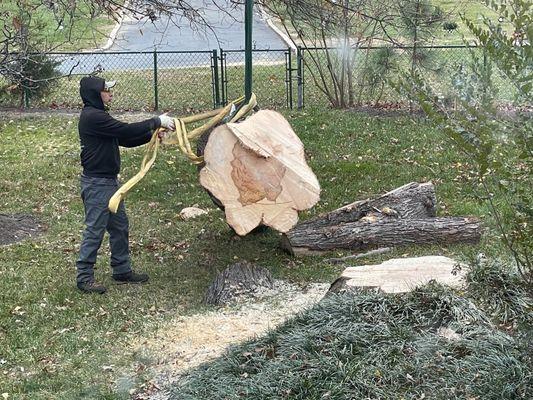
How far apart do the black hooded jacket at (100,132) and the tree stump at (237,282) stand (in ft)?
4.40

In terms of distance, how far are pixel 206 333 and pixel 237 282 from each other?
2.80 feet

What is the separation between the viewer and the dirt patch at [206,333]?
523 centimetres

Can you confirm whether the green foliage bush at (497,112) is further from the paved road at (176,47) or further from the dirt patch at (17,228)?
the paved road at (176,47)

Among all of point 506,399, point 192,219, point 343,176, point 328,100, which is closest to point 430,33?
point 328,100

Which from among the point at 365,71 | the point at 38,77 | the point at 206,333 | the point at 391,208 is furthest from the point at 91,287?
the point at 365,71

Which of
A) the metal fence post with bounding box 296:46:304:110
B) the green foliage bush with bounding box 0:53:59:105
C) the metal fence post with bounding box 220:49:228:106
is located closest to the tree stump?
the green foliage bush with bounding box 0:53:59:105

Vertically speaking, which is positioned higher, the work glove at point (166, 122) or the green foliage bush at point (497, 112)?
the green foliage bush at point (497, 112)

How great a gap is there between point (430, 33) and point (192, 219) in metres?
7.35

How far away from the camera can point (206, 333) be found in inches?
232

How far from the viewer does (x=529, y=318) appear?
4449 millimetres

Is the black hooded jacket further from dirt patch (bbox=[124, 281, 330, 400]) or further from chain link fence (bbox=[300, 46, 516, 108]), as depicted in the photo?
chain link fence (bbox=[300, 46, 516, 108])

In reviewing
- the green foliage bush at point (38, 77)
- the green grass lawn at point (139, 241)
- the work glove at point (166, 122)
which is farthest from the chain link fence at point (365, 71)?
the work glove at point (166, 122)

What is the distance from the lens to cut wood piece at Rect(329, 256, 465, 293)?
5641 millimetres

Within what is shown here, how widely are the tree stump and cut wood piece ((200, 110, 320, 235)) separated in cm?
36
